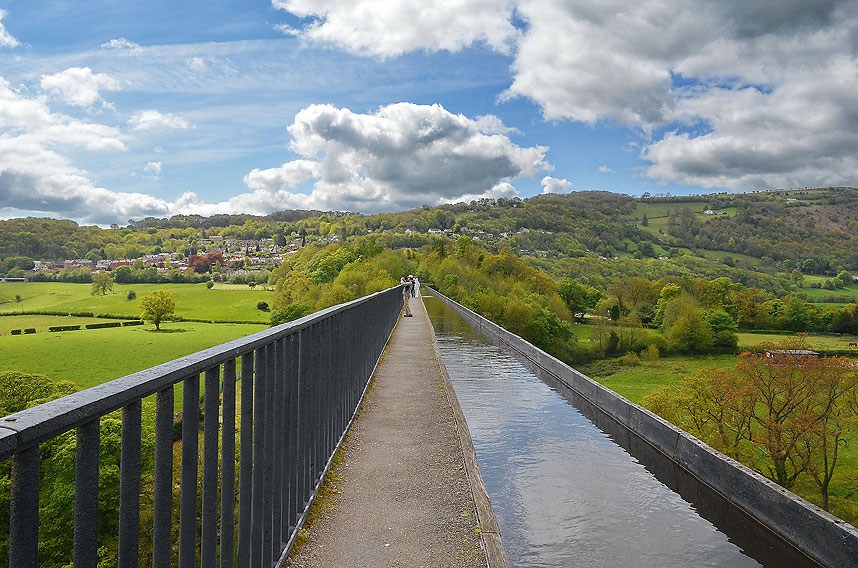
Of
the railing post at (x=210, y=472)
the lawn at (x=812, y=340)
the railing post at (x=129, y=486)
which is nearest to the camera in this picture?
the railing post at (x=129, y=486)

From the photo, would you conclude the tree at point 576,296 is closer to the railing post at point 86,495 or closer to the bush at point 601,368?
the bush at point 601,368

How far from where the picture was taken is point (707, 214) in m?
194

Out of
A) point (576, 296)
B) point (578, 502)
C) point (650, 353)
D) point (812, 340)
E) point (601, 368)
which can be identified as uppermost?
point (578, 502)

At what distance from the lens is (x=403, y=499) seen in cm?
469

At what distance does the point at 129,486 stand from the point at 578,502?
618 cm

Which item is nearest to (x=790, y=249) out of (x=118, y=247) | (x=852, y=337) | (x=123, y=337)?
(x=852, y=337)

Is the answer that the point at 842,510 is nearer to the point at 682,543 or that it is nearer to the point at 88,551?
the point at 682,543

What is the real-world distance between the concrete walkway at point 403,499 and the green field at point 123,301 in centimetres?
9870

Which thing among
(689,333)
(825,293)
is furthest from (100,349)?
(825,293)

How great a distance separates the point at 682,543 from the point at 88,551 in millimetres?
6148

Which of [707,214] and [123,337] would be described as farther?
[707,214]

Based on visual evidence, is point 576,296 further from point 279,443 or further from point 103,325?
point 279,443

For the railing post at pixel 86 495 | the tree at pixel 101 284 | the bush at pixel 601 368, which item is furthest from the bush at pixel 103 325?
the railing post at pixel 86 495

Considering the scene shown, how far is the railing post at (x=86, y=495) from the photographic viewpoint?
1399 millimetres
